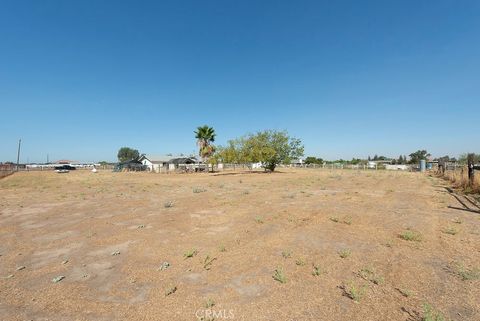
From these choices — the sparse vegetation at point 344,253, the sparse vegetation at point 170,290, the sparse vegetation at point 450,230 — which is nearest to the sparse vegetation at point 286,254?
the sparse vegetation at point 344,253

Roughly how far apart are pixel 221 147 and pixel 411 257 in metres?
44.0

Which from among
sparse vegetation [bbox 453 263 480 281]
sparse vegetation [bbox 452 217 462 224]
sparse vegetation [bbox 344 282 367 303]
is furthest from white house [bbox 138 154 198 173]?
sparse vegetation [bbox 453 263 480 281]

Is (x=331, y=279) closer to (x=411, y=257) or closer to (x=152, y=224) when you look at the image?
(x=411, y=257)

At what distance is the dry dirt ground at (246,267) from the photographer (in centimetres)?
367

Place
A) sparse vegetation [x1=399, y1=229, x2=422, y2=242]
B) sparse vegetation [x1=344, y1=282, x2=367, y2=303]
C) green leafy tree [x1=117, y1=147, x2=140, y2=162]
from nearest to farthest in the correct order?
sparse vegetation [x1=344, y1=282, x2=367, y2=303] → sparse vegetation [x1=399, y1=229, x2=422, y2=242] → green leafy tree [x1=117, y1=147, x2=140, y2=162]

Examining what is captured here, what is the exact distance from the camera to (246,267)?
16.6 ft

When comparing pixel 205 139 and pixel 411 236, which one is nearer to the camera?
pixel 411 236

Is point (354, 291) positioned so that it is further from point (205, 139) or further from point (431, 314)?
point (205, 139)

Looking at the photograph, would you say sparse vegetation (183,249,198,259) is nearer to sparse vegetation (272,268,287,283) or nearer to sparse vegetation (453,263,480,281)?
sparse vegetation (272,268,287,283)

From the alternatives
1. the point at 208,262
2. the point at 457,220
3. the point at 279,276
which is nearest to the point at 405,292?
the point at 279,276

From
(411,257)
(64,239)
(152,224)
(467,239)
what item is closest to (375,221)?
(467,239)

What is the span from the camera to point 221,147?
4838 cm

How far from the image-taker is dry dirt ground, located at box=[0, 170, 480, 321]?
3.67m

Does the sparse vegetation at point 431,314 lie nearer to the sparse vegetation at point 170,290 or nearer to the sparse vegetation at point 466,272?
the sparse vegetation at point 466,272
